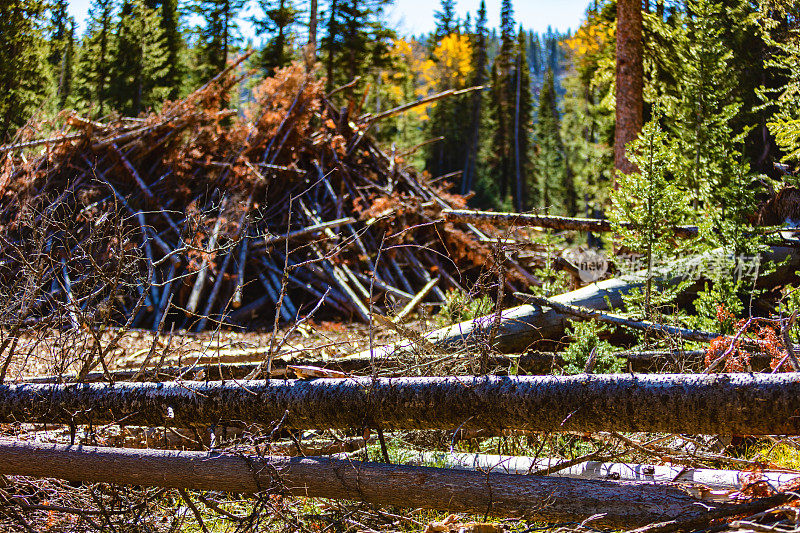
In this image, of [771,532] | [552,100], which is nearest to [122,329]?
[771,532]

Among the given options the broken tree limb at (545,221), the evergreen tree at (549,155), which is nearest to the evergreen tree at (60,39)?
the broken tree limb at (545,221)

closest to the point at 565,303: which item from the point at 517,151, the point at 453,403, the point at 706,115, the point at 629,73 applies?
the point at 706,115

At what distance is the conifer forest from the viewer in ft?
10.2

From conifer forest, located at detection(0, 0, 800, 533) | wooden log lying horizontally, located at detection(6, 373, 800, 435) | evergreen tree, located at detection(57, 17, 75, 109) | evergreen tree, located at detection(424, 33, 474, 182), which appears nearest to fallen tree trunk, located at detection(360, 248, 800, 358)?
conifer forest, located at detection(0, 0, 800, 533)

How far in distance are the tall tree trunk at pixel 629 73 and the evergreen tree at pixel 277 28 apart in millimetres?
18107

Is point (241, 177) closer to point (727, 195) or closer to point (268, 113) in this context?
point (268, 113)

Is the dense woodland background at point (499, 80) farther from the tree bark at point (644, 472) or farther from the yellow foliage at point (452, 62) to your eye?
the tree bark at point (644, 472)

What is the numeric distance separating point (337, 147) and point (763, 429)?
10.00 metres

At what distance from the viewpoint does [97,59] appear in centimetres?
2097

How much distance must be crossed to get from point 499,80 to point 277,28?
2127 centimetres

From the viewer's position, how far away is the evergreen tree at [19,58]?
12336mm

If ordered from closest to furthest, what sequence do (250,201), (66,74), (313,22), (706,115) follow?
(706,115) → (250,201) → (66,74) → (313,22)

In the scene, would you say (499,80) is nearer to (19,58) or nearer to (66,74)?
(66,74)

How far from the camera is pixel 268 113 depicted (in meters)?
11.5
